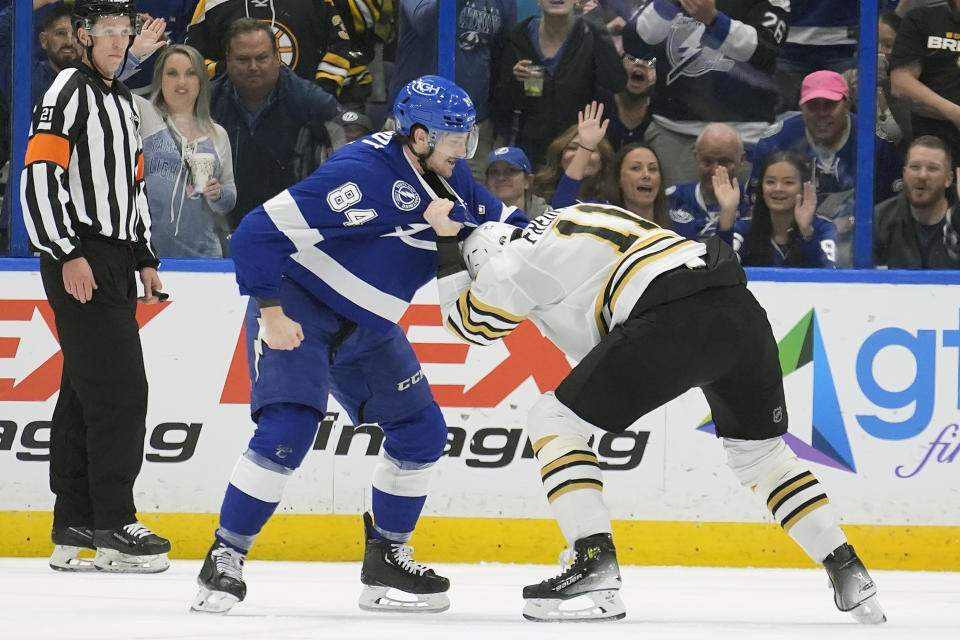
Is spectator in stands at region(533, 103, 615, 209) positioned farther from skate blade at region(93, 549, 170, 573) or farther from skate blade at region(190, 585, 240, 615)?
skate blade at region(190, 585, 240, 615)

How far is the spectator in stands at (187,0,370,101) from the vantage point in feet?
16.9

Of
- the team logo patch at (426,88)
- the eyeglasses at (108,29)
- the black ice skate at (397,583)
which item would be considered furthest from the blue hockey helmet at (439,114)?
the eyeglasses at (108,29)

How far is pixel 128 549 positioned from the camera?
4.06m

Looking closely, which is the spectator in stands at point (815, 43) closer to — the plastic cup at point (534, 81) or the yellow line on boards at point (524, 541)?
the plastic cup at point (534, 81)

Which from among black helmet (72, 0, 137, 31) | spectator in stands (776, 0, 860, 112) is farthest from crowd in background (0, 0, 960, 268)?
black helmet (72, 0, 137, 31)

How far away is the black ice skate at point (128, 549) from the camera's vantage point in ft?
13.3

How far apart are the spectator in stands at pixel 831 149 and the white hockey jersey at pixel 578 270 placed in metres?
2.11

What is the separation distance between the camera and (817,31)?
5078 mm

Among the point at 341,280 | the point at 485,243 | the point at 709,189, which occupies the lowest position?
the point at 709,189

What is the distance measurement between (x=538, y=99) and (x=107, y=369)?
2.02 metres

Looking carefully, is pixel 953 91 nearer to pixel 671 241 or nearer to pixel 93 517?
pixel 671 241

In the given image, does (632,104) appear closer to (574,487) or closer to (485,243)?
(485,243)

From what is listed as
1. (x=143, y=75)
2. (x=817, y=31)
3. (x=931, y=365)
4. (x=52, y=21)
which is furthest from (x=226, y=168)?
(x=931, y=365)

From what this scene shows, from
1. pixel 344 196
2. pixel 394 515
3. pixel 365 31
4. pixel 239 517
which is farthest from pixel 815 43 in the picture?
pixel 239 517
